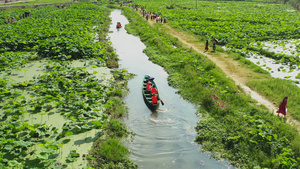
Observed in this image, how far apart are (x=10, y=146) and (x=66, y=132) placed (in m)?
1.98

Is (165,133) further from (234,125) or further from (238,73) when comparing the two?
(238,73)

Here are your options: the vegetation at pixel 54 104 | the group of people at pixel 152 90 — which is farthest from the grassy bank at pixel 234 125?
the vegetation at pixel 54 104

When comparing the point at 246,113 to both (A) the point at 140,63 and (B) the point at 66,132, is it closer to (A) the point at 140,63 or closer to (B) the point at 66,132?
(B) the point at 66,132

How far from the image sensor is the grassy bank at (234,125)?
798 cm

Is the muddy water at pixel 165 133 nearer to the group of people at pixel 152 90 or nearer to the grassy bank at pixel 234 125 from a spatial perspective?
the grassy bank at pixel 234 125

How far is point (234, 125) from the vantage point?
9625mm

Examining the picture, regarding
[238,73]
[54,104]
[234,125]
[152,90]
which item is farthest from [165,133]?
[238,73]

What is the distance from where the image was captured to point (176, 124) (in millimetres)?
10594

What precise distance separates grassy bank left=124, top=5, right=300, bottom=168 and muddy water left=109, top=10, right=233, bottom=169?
0.48m

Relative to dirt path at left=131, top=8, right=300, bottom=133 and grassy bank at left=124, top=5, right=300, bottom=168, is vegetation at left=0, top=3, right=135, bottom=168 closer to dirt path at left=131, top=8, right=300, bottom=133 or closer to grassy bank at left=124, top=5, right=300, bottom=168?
grassy bank at left=124, top=5, right=300, bottom=168

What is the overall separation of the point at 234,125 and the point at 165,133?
9.88 feet

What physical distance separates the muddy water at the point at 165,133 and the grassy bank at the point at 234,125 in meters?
0.48

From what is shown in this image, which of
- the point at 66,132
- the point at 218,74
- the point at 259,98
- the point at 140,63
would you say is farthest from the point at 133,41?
the point at 66,132

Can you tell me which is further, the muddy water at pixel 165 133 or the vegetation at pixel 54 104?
the muddy water at pixel 165 133
